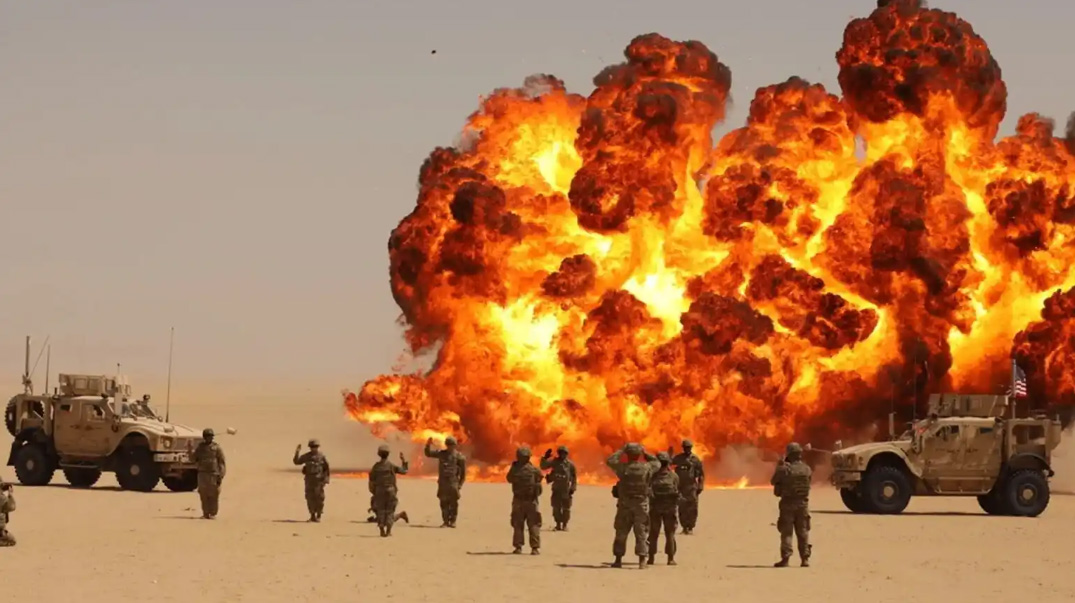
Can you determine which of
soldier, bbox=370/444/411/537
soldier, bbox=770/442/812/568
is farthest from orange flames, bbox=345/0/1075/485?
soldier, bbox=770/442/812/568

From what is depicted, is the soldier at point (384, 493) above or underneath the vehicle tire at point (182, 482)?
underneath

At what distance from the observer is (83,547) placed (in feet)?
102

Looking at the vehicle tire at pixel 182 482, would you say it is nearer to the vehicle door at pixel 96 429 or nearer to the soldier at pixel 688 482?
the vehicle door at pixel 96 429

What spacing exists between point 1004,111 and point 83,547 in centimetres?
3578

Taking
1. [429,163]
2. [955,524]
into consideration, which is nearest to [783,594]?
[955,524]

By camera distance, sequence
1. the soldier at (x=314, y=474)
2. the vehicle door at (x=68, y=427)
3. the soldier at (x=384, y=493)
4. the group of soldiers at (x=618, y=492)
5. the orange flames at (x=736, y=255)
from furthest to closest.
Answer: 1. the orange flames at (x=736, y=255)
2. the vehicle door at (x=68, y=427)
3. the soldier at (x=314, y=474)
4. the soldier at (x=384, y=493)
5. the group of soldiers at (x=618, y=492)

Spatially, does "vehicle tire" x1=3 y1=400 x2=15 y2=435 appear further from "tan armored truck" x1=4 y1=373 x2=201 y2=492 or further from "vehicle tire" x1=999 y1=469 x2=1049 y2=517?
A: "vehicle tire" x1=999 y1=469 x2=1049 y2=517

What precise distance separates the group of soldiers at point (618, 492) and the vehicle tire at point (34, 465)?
39.2ft

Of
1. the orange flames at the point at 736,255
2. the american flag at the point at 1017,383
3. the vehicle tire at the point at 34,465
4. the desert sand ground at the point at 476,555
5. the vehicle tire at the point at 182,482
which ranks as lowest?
the desert sand ground at the point at 476,555

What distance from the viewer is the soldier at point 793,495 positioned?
28656 millimetres

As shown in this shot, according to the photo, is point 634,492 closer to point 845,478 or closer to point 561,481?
point 561,481

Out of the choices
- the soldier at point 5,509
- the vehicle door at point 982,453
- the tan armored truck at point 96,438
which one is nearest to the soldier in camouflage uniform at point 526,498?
the soldier at point 5,509

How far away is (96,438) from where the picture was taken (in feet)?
157

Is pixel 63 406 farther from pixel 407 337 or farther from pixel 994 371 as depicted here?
pixel 994 371
